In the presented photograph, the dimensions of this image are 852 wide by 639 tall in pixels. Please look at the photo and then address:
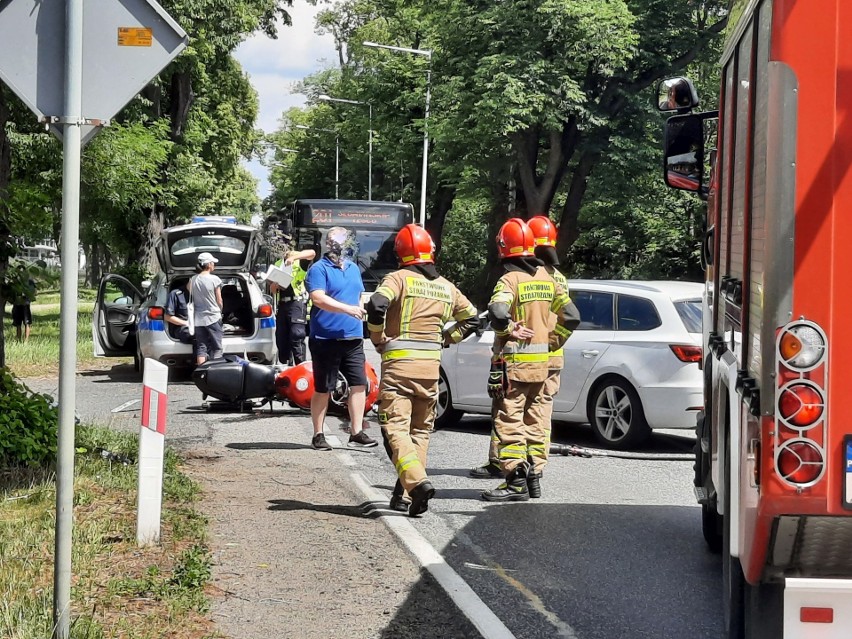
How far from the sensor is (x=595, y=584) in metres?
6.49

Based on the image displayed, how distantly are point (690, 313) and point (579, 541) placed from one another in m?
4.53

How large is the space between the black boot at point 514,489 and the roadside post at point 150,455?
271 centimetres

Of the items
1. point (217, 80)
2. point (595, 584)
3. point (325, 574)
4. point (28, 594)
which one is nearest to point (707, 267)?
point (595, 584)

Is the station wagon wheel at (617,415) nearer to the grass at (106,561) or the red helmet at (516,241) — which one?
the red helmet at (516,241)

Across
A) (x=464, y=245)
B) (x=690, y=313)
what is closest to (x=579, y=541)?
(x=690, y=313)

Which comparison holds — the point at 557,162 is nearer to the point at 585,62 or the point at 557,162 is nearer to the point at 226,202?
the point at 585,62

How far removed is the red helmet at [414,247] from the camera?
27.2ft

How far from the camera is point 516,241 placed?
29.4ft

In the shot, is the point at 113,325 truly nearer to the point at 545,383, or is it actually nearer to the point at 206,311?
the point at 206,311

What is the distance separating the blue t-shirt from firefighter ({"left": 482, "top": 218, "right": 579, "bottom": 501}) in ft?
7.31

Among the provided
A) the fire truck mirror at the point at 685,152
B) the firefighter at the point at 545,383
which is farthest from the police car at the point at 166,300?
the fire truck mirror at the point at 685,152

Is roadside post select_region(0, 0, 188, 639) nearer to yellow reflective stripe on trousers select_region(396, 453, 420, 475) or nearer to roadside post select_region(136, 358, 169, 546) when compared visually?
roadside post select_region(136, 358, 169, 546)

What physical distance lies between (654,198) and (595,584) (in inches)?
1052

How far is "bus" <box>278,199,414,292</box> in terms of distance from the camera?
1077 inches
